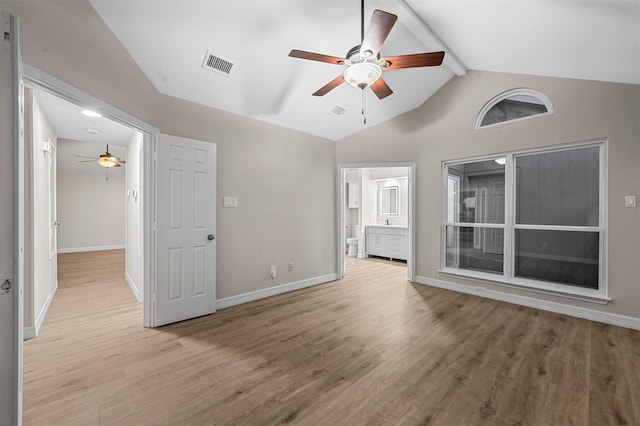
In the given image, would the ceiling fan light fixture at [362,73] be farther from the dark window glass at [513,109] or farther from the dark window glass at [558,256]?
the dark window glass at [558,256]

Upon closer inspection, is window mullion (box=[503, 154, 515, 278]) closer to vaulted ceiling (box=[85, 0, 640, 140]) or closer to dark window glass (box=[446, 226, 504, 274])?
dark window glass (box=[446, 226, 504, 274])

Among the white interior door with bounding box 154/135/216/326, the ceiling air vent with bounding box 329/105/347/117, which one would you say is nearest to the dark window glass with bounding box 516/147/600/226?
the ceiling air vent with bounding box 329/105/347/117

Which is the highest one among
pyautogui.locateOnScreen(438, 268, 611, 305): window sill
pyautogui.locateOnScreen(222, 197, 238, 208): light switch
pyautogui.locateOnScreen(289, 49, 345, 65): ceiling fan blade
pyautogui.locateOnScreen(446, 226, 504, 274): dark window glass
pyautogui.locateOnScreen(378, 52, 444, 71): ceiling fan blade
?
pyautogui.locateOnScreen(289, 49, 345, 65): ceiling fan blade

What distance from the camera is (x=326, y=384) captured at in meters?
2.01

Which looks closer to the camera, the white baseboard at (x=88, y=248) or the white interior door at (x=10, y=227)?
the white interior door at (x=10, y=227)

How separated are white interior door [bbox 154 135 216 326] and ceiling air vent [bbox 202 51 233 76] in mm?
833

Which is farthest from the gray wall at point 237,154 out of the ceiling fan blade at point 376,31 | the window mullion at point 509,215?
the window mullion at point 509,215

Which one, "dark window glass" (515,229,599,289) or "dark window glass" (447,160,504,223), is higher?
"dark window glass" (447,160,504,223)

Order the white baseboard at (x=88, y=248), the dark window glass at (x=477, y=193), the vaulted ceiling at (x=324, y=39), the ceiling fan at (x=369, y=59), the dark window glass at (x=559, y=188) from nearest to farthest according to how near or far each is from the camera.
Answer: the ceiling fan at (x=369, y=59), the vaulted ceiling at (x=324, y=39), the dark window glass at (x=559, y=188), the dark window glass at (x=477, y=193), the white baseboard at (x=88, y=248)

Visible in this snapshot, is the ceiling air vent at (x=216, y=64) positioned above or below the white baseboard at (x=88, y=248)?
above

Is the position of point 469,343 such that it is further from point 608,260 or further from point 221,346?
point 221,346

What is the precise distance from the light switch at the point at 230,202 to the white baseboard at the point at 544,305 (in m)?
3.35

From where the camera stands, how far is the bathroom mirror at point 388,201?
290 inches

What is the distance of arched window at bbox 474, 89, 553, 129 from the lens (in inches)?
143
